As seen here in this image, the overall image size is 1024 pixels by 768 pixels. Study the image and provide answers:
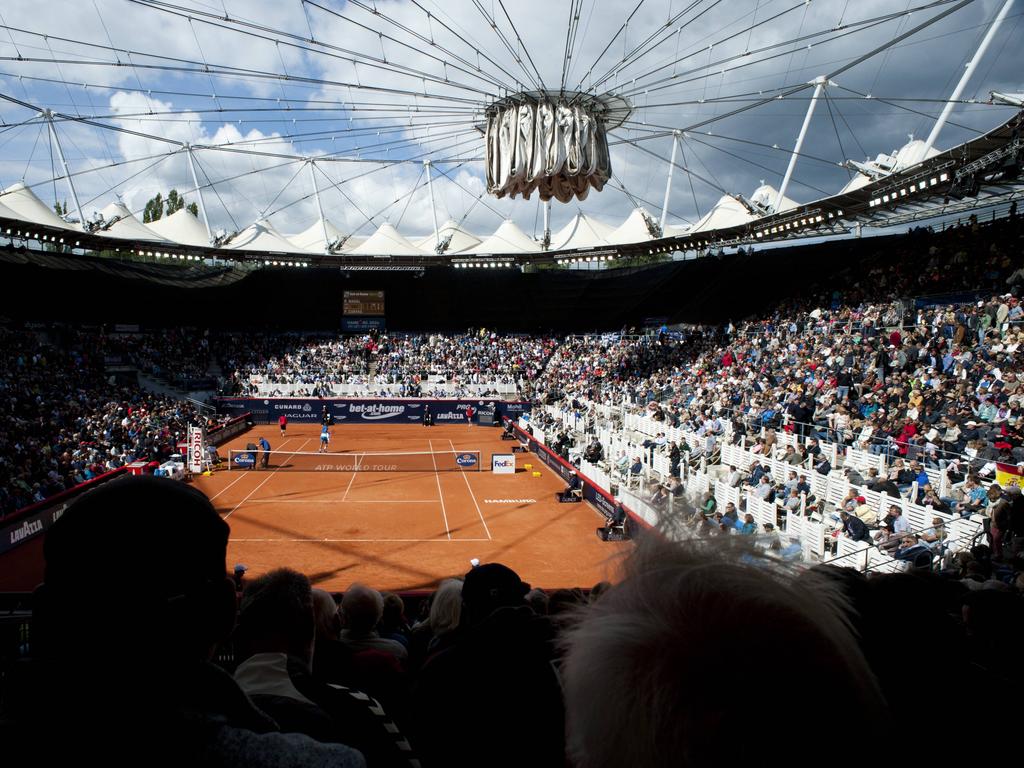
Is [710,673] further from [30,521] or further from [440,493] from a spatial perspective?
[440,493]

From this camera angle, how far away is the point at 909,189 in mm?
28672

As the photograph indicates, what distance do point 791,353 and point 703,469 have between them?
11.1 m

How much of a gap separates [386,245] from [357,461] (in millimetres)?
29871

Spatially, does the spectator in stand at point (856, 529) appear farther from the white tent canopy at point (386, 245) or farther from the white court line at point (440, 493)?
the white tent canopy at point (386, 245)

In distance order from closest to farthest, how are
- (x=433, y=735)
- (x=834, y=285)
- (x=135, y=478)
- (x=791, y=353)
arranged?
(x=135, y=478)
(x=433, y=735)
(x=791, y=353)
(x=834, y=285)

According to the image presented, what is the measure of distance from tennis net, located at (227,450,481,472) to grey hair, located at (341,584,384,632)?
2543cm

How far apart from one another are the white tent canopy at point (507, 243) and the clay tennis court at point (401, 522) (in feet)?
93.2

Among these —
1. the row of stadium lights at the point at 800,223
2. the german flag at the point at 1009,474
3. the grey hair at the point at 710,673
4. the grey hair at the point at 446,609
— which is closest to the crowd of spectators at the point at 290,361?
the row of stadium lights at the point at 800,223

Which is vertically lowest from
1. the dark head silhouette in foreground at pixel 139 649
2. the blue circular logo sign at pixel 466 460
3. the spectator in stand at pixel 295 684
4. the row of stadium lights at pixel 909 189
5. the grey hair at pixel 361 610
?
the blue circular logo sign at pixel 466 460

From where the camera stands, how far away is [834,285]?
1503 inches

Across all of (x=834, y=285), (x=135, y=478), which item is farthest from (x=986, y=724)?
(x=834, y=285)

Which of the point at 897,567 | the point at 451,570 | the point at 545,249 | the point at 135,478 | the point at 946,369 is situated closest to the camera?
the point at 135,478

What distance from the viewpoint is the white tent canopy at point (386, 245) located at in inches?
2202

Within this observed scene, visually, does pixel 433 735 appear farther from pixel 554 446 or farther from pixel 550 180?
pixel 554 446
